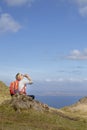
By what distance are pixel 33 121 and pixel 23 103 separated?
10.9ft

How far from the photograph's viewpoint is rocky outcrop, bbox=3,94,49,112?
3400cm

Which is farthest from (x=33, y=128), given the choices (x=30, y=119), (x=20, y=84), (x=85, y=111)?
(x=85, y=111)

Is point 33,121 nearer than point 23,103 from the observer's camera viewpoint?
Yes

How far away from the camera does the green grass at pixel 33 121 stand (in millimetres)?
28688

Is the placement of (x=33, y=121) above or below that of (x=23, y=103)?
below

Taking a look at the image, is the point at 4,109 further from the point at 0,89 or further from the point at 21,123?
the point at 0,89

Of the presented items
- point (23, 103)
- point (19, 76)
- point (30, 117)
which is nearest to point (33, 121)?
point (30, 117)

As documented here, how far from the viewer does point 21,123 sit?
2966 centimetres

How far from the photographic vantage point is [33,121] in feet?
103

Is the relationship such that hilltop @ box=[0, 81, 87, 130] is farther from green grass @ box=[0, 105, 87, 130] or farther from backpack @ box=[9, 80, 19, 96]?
backpack @ box=[9, 80, 19, 96]

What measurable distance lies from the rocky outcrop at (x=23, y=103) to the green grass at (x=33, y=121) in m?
0.51

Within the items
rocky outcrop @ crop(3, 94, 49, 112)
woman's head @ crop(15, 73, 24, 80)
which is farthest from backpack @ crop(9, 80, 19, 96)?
woman's head @ crop(15, 73, 24, 80)

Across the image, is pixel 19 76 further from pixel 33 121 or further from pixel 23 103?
pixel 33 121

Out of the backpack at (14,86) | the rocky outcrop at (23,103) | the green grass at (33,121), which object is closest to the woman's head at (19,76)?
the backpack at (14,86)
